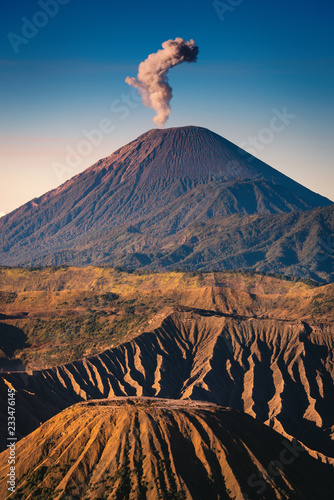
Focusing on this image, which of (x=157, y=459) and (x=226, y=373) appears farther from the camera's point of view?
(x=226, y=373)

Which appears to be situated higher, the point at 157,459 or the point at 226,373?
the point at 157,459

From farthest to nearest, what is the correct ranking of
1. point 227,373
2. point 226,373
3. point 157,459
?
1. point 227,373
2. point 226,373
3. point 157,459

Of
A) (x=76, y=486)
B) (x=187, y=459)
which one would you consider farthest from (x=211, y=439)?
(x=76, y=486)

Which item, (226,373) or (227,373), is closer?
(226,373)

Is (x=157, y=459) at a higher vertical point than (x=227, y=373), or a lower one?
higher

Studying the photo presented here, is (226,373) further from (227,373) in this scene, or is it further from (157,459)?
(157,459)

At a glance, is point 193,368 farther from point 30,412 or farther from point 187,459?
point 187,459

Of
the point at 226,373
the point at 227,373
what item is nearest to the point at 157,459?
the point at 226,373

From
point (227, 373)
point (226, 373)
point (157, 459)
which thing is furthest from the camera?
point (227, 373)
